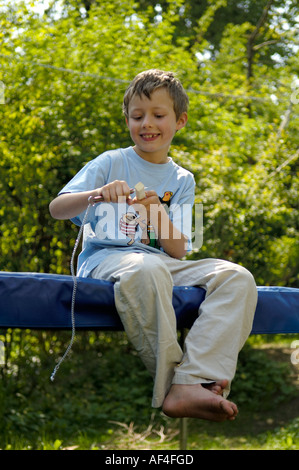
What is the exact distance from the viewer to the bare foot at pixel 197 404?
5.48 feet

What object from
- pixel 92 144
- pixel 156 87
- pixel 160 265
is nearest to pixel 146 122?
pixel 156 87

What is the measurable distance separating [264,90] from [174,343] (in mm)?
7459

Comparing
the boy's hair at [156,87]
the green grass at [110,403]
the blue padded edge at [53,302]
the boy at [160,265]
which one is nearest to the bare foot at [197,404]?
the boy at [160,265]

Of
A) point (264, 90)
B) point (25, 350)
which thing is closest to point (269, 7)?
point (264, 90)

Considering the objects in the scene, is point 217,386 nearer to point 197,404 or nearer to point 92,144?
point 197,404

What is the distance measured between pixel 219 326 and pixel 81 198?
0.59 meters

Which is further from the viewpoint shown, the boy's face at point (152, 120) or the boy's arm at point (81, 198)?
the boy's face at point (152, 120)

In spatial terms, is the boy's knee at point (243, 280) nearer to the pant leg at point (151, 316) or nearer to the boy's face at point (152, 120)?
the pant leg at point (151, 316)

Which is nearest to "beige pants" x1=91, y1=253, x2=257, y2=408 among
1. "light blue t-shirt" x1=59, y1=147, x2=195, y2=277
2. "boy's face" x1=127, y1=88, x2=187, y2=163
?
"light blue t-shirt" x1=59, y1=147, x2=195, y2=277

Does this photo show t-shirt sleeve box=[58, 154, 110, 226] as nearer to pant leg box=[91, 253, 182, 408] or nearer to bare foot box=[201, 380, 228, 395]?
pant leg box=[91, 253, 182, 408]

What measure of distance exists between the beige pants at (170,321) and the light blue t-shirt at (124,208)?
15cm

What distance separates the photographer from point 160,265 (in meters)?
1.83

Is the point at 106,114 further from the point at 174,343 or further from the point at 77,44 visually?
the point at 174,343

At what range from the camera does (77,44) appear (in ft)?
15.6
